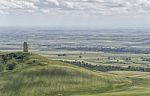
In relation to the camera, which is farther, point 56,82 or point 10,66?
point 10,66

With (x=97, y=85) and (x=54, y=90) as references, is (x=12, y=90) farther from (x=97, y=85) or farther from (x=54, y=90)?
(x=97, y=85)

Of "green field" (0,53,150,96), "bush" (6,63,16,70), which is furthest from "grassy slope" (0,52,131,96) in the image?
"bush" (6,63,16,70)

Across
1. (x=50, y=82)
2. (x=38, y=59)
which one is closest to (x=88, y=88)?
(x=50, y=82)

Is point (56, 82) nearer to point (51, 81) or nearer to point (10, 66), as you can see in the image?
point (51, 81)

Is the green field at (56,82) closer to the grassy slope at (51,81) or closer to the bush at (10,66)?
the grassy slope at (51,81)

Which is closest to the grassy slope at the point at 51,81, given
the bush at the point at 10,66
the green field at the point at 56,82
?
the green field at the point at 56,82

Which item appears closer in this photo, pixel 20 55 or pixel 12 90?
pixel 12 90

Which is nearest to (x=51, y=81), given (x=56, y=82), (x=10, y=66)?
(x=56, y=82)
